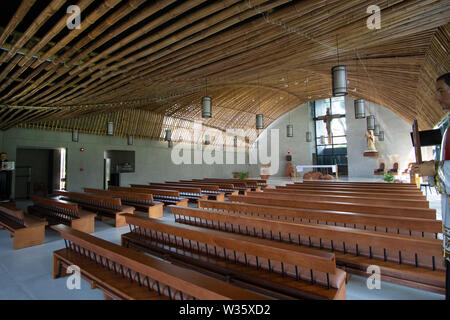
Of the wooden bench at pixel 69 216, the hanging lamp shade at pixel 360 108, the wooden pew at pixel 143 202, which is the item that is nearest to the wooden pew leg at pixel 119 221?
the wooden bench at pixel 69 216

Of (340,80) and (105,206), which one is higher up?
(340,80)

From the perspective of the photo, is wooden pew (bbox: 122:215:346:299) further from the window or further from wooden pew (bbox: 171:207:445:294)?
the window

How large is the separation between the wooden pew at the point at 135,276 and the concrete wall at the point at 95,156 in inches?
394

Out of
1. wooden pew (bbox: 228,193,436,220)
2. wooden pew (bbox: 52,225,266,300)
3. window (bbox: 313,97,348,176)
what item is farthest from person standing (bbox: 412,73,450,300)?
window (bbox: 313,97,348,176)

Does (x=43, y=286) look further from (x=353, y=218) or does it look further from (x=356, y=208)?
(x=356, y=208)

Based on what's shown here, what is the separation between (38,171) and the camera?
1274 cm

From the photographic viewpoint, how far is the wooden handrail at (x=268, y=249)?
5.77 feet

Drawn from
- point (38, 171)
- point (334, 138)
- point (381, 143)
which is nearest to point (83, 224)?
point (38, 171)

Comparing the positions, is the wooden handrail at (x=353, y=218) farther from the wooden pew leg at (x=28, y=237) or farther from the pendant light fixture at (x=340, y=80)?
the wooden pew leg at (x=28, y=237)

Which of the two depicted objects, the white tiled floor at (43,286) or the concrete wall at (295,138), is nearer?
the white tiled floor at (43,286)

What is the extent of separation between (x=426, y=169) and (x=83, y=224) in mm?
5744

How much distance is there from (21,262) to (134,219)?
1.96 m
